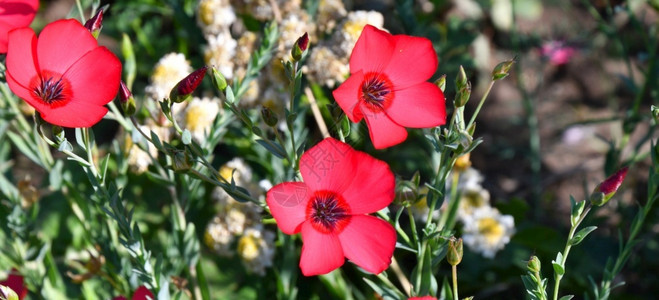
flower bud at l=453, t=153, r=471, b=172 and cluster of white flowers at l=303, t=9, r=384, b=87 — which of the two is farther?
flower bud at l=453, t=153, r=471, b=172

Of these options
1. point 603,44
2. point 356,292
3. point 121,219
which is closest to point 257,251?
point 356,292

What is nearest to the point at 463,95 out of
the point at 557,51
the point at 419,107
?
the point at 419,107

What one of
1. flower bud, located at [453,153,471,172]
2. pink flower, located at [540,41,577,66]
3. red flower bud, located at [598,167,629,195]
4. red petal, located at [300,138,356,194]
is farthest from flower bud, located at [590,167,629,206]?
pink flower, located at [540,41,577,66]

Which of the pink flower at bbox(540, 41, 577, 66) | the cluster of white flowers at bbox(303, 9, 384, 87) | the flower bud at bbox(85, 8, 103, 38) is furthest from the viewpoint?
the pink flower at bbox(540, 41, 577, 66)

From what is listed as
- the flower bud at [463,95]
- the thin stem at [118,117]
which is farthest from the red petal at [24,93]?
the flower bud at [463,95]

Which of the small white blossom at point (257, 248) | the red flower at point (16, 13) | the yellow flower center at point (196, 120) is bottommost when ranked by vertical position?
the small white blossom at point (257, 248)

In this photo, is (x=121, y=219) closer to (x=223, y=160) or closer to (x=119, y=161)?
(x=119, y=161)

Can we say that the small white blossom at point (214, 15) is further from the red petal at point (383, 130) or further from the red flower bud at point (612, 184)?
the red flower bud at point (612, 184)

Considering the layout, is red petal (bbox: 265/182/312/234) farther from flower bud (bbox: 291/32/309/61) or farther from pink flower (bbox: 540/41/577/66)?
pink flower (bbox: 540/41/577/66)
